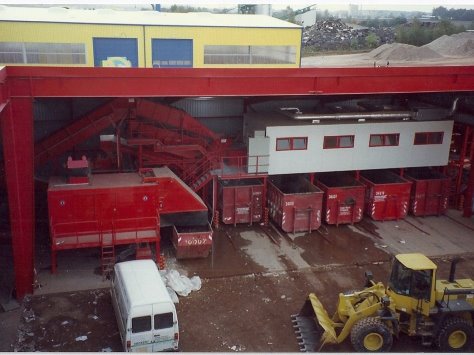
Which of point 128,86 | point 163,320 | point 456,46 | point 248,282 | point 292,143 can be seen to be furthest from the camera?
point 456,46

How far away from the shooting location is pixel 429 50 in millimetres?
43812

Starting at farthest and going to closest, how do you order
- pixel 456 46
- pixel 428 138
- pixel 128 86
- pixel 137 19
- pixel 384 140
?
pixel 456 46
pixel 137 19
pixel 428 138
pixel 384 140
pixel 128 86

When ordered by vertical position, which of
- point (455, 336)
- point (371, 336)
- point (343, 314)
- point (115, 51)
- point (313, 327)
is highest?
point (115, 51)

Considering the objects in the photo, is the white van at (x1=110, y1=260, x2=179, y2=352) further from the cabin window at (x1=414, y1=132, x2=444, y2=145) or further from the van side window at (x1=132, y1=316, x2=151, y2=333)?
the cabin window at (x1=414, y1=132, x2=444, y2=145)

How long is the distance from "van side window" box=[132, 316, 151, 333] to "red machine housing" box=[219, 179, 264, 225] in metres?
8.79

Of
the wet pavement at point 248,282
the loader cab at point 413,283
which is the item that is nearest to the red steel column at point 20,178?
the wet pavement at point 248,282

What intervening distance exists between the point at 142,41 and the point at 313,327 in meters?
16.2

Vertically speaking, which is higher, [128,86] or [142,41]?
[142,41]

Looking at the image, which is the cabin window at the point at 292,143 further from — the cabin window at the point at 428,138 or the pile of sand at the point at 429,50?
the pile of sand at the point at 429,50

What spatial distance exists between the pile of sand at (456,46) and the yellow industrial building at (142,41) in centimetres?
2818

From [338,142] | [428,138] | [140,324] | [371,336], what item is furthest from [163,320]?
[428,138]

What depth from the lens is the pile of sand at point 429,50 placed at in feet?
143

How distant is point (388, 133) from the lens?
20.5 m

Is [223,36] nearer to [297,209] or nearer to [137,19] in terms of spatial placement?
[137,19]
